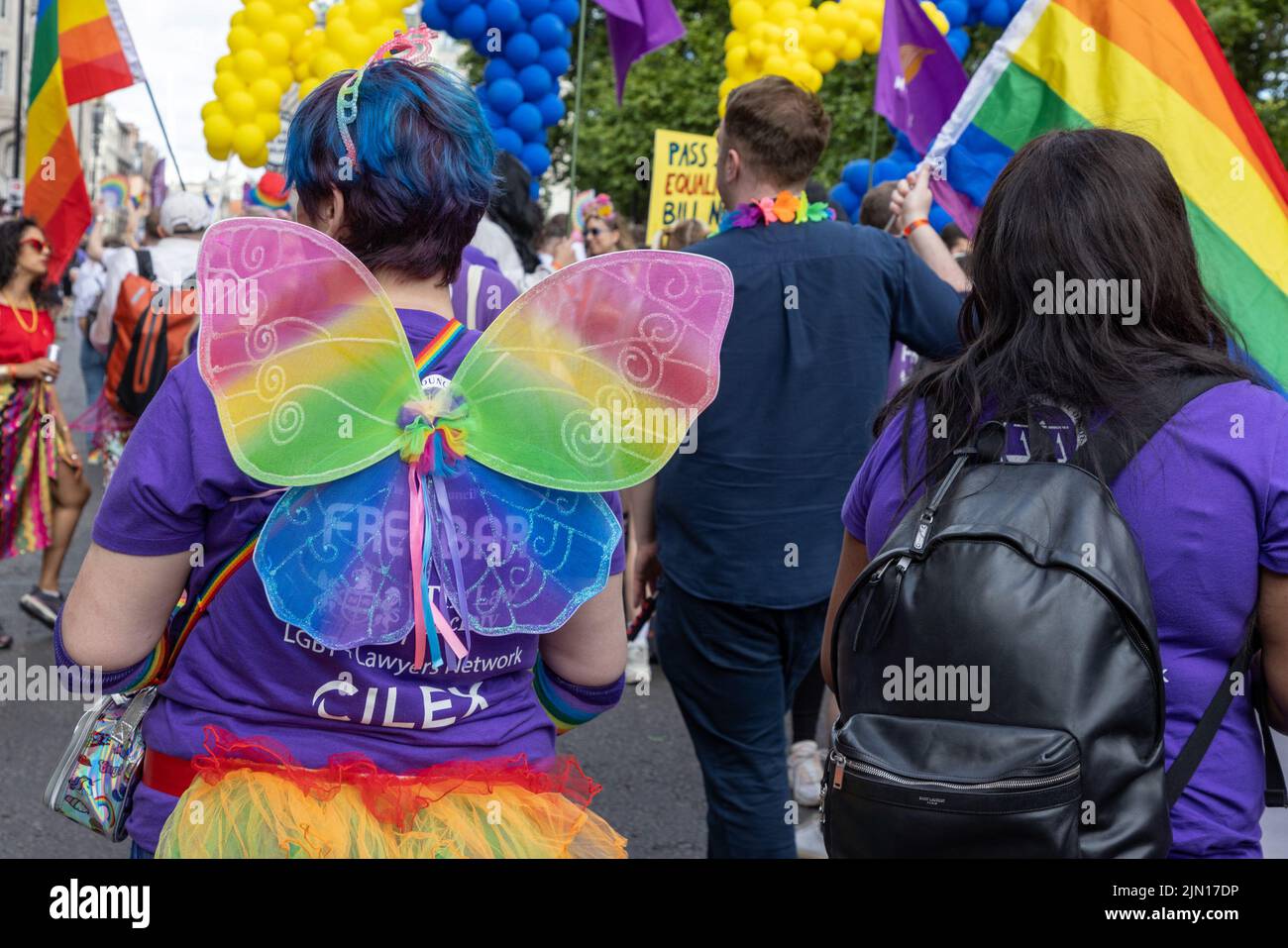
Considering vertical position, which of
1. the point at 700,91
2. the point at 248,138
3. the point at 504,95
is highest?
the point at 504,95

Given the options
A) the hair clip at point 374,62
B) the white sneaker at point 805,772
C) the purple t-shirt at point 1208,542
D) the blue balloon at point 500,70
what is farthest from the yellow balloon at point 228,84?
the purple t-shirt at point 1208,542

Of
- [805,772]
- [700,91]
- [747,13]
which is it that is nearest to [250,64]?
[747,13]

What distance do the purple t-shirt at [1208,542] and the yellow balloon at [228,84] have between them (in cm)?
814

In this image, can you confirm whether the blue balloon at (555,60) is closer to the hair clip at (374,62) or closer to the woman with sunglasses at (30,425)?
the woman with sunglasses at (30,425)

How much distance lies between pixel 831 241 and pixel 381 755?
1985mm

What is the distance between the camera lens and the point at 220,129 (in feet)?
29.2

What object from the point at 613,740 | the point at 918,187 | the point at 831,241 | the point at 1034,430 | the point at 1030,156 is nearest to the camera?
the point at 1034,430

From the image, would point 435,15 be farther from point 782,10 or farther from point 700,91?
point 700,91

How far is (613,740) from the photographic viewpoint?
5.43 m

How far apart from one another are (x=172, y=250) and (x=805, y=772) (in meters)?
4.01

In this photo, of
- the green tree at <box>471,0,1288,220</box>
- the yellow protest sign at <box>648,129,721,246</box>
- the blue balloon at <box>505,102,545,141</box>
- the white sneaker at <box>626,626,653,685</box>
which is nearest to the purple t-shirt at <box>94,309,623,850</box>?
the white sneaker at <box>626,626,653,685</box>

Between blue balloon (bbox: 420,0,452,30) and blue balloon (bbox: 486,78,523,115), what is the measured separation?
0.48 meters
